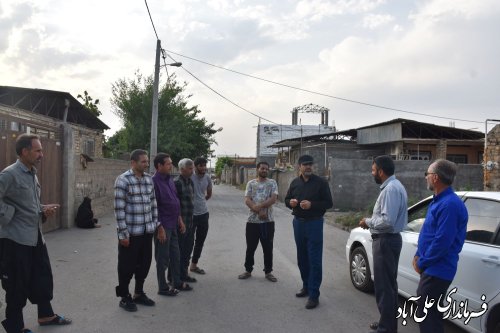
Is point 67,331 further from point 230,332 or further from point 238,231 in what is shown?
point 238,231

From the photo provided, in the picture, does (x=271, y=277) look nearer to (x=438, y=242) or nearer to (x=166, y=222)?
(x=166, y=222)

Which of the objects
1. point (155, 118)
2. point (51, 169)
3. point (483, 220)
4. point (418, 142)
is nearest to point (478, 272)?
point (483, 220)

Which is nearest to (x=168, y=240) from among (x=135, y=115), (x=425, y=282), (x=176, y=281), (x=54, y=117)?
(x=176, y=281)

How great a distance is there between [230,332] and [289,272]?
8.98 feet

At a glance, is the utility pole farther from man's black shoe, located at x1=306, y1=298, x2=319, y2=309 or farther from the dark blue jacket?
the dark blue jacket

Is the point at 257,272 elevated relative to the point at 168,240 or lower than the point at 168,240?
lower

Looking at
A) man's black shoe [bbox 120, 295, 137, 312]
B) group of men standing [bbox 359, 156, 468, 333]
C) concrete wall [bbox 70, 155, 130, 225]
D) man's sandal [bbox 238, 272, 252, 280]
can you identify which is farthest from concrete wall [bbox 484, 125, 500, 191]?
concrete wall [bbox 70, 155, 130, 225]

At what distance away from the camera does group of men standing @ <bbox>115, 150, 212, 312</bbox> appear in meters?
4.85

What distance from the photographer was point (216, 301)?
5.27 metres

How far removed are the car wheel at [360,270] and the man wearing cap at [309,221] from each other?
2.60ft

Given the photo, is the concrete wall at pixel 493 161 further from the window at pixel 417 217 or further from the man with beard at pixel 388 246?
the man with beard at pixel 388 246

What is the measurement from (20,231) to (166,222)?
181 centimetres

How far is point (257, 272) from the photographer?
6.79m

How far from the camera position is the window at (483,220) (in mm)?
3990
